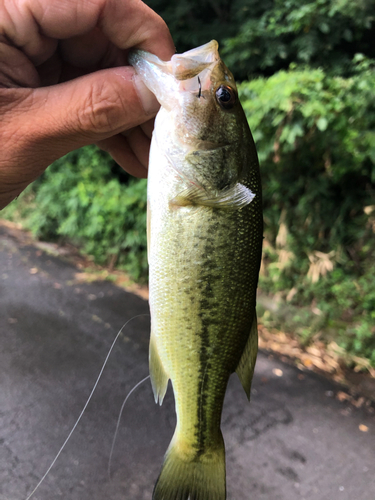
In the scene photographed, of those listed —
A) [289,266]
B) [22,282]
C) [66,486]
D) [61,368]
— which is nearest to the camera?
[66,486]

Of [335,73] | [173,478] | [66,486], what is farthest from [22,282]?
[335,73]

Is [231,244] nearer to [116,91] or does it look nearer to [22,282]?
[116,91]

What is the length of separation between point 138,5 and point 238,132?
26.9 inches

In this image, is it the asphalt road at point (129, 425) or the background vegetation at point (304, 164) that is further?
the background vegetation at point (304, 164)

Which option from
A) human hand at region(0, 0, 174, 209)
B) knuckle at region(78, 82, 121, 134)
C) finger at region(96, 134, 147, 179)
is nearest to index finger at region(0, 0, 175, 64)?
human hand at region(0, 0, 174, 209)

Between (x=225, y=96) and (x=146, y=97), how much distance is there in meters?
0.33

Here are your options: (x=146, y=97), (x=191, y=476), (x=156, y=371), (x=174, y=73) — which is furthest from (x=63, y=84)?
(x=191, y=476)

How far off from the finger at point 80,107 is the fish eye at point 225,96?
276 mm

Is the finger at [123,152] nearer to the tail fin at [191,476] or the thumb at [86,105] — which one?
the thumb at [86,105]

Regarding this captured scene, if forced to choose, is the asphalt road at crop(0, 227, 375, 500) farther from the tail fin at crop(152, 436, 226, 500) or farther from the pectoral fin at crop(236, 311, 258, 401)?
the pectoral fin at crop(236, 311, 258, 401)

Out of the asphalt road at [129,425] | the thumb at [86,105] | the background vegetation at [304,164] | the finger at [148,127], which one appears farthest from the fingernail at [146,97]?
the asphalt road at [129,425]

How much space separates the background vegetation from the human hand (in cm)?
259

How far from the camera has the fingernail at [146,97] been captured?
1375 millimetres

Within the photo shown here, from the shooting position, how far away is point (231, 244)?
1.34 meters
